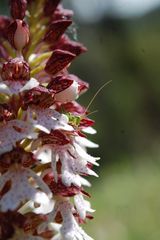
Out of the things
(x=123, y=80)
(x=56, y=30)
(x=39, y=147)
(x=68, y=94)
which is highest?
(x=56, y=30)

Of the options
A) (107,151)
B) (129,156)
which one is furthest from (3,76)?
(107,151)

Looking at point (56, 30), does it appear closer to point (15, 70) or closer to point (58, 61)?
point (58, 61)

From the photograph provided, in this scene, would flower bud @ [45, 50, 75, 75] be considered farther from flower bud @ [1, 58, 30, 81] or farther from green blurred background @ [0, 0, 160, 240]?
green blurred background @ [0, 0, 160, 240]

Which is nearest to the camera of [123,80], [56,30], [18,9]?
[18,9]

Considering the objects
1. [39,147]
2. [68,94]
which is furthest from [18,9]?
[39,147]

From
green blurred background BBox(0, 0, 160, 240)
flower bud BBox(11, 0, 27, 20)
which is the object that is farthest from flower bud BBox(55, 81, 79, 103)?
green blurred background BBox(0, 0, 160, 240)

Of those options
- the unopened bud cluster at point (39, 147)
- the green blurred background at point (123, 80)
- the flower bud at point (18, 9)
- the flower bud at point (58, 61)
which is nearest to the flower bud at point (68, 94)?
the unopened bud cluster at point (39, 147)

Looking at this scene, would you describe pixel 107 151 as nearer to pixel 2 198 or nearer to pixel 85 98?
pixel 85 98

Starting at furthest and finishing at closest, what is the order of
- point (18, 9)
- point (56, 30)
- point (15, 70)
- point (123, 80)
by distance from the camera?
point (123, 80) → point (56, 30) → point (18, 9) → point (15, 70)
